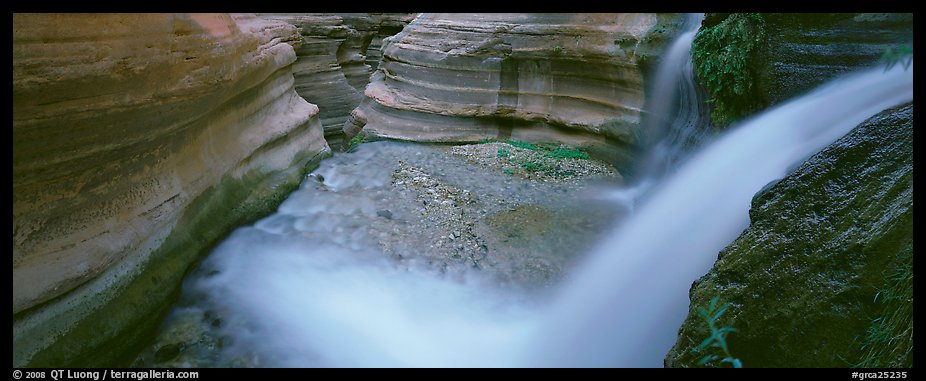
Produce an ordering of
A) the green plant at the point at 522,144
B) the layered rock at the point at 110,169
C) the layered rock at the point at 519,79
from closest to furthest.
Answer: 1. the layered rock at the point at 110,169
2. the layered rock at the point at 519,79
3. the green plant at the point at 522,144

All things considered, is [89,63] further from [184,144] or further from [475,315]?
[475,315]

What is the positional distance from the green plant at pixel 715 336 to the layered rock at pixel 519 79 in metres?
4.49

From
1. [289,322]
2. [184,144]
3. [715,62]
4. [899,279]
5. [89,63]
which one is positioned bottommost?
[289,322]

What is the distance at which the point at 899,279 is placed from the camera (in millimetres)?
2350

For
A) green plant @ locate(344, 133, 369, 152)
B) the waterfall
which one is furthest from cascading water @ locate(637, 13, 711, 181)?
green plant @ locate(344, 133, 369, 152)

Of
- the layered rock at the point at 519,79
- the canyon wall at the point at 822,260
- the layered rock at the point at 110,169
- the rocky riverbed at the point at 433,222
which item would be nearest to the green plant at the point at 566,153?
the rocky riverbed at the point at 433,222

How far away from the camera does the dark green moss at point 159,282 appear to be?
10.9 ft

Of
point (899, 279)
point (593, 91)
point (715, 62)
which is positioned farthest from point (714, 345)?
point (593, 91)

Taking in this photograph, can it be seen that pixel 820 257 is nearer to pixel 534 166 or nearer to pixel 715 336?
pixel 715 336

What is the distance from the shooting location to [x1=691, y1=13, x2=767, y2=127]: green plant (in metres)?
4.93

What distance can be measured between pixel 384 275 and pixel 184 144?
1.87 m

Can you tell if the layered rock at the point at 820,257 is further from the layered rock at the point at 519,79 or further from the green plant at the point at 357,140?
the green plant at the point at 357,140

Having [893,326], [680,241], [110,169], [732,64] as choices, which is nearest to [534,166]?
[732,64]

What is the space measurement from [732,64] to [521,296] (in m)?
2.88
